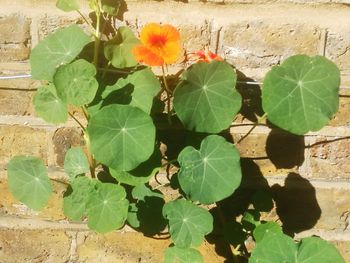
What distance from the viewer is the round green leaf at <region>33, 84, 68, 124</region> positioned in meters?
1.02

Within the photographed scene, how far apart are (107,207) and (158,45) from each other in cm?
30

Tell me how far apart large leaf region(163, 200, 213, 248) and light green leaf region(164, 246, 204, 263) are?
0.04 m

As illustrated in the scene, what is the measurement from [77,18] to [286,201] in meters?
0.53

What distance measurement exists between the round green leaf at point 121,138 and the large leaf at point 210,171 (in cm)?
8

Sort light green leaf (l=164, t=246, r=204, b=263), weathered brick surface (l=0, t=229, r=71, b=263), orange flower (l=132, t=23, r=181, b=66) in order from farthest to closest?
1. weathered brick surface (l=0, t=229, r=71, b=263)
2. light green leaf (l=164, t=246, r=204, b=263)
3. orange flower (l=132, t=23, r=181, b=66)

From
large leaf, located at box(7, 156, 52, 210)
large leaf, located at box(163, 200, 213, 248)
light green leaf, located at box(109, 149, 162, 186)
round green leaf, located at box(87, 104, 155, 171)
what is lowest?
large leaf, located at box(163, 200, 213, 248)

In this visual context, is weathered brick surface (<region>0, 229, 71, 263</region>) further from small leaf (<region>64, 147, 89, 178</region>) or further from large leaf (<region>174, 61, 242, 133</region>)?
large leaf (<region>174, 61, 242, 133</region>)

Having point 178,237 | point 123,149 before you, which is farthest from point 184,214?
point 123,149

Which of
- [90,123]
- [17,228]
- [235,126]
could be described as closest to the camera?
[90,123]

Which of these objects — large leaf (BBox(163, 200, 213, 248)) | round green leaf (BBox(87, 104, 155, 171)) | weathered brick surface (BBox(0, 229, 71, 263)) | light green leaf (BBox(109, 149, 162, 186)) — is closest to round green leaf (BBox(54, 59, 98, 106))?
round green leaf (BBox(87, 104, 155, 171))

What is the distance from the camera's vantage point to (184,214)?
1032 mm

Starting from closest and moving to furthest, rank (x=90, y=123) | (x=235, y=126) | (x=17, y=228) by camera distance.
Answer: (x=90, y=123), (x=235, y=126), (x=17, y=228)

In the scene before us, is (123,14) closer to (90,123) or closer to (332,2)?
(90,123)

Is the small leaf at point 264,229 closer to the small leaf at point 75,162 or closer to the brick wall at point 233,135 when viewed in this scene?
the brick wall at point 233,135
